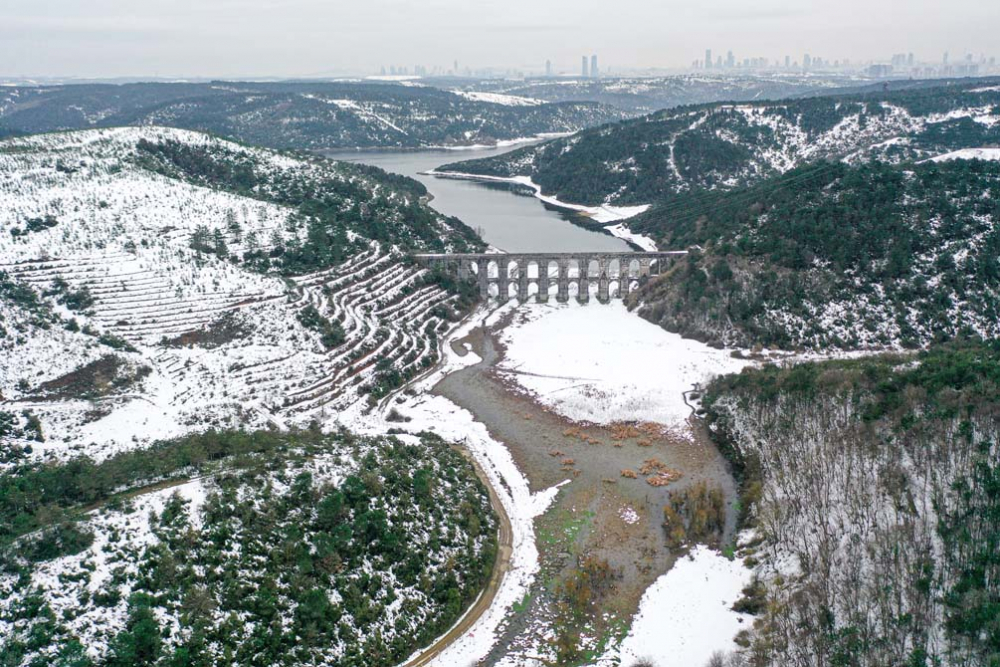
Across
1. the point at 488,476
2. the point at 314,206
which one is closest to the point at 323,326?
the point at 488,476

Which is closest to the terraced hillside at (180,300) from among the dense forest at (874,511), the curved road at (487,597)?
the curved road at (487,597)

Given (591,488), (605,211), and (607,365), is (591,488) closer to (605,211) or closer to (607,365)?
(607,365)

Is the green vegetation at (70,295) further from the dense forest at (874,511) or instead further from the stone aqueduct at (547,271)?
the dense forest at (874,511)

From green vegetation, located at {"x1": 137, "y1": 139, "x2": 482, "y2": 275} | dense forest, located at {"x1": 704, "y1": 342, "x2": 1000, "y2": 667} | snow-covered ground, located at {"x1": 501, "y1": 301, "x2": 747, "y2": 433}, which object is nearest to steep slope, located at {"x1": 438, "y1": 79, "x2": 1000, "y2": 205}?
green vegetation, located at {"x1": 137, "y1": 139, "x2": 482, "y2": 275}

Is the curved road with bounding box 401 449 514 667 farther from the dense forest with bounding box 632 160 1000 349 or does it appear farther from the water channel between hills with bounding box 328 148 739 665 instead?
the dense forest with bounding box 632 160 1000 349

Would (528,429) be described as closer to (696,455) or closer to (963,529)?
(696,455)

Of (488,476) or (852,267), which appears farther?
(852,267)

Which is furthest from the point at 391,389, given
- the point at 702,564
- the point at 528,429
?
the point at 702,564

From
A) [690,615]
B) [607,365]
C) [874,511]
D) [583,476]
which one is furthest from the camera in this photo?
[607,365]
